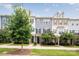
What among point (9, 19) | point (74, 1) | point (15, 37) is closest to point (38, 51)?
point (15, 37)

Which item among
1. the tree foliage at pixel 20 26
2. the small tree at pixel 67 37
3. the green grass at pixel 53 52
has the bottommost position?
the green grass at pixel 53 52

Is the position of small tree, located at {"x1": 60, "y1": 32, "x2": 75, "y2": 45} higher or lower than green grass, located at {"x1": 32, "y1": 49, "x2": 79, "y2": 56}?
higher

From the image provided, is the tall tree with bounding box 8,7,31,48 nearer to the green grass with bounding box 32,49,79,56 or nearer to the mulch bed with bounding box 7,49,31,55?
the mulch bed with bounding box 7,49,31,55

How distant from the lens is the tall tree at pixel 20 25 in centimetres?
530

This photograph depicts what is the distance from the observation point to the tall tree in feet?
17.4

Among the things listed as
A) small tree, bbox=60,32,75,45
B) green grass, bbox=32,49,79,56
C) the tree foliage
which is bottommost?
green grass, bbox=32,49,79,56

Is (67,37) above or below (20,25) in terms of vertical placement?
below

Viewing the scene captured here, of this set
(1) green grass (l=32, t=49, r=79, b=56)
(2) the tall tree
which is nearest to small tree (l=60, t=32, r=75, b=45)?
(1) green grass (l=32, t=49, r=79, b=56)

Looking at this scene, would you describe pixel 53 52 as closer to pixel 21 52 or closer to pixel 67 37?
pixel 67 37

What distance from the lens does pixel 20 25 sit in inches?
210

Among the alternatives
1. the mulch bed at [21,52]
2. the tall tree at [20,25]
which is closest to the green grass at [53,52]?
the mulch bed at [21,52]

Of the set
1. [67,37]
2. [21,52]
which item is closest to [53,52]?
[67,37]

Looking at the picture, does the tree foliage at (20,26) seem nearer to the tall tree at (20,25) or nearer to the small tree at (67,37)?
the tall tree at (20,25)

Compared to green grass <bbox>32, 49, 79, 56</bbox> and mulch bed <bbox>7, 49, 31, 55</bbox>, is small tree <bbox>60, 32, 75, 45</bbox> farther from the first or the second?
mulch bed <bbox>7, 49, 31, 55</bbox>
